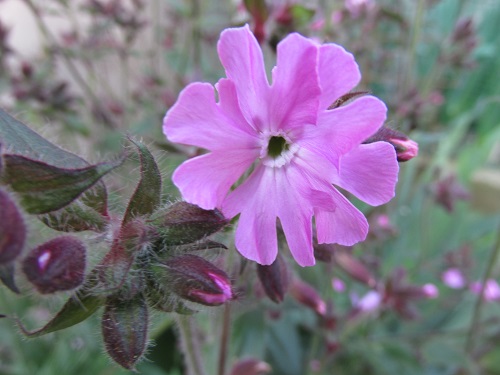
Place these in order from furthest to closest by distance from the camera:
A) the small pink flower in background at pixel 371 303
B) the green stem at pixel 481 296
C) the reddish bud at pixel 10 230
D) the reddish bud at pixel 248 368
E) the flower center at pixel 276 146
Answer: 1. the small pink flower in background at pixel 371 303
2. the green stem at pixel 481 296
3. the reddish bud at pixel 248 368
4. the flower center at pixel 276 146
5. the reddish bud at pixel 10 230

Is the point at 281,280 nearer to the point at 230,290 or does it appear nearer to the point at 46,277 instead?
the point at 230,290

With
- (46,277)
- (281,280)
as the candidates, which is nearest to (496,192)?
(281,280)

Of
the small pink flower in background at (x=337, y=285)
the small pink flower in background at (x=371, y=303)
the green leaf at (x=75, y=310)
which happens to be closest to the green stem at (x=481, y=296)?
the small pink flower in background at (x=371, y=303)

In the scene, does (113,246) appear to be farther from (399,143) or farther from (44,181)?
(399,143)

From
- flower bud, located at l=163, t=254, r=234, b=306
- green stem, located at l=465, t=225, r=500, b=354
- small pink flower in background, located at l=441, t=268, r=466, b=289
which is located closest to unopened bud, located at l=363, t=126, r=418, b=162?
flower bud, located at l=163, t=254, r=234, b=306

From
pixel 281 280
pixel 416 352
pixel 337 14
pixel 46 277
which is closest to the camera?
pixel 46 277

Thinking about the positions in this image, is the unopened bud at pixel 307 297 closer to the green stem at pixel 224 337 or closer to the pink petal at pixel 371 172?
the green stem at pixel 224 337
